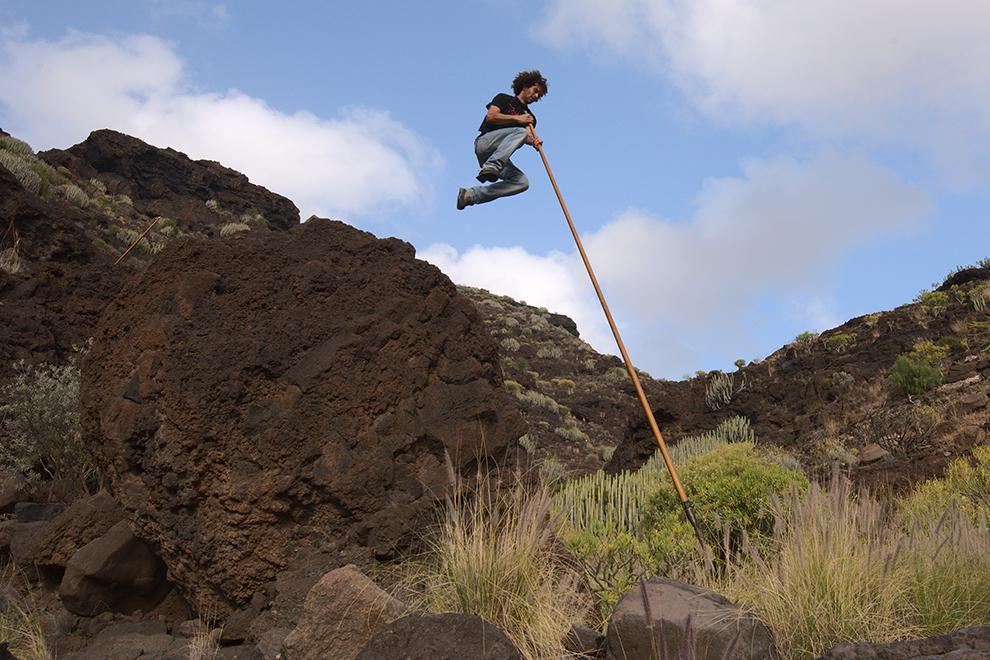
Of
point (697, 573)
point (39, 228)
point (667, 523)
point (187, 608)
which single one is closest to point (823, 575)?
point (697, 573)

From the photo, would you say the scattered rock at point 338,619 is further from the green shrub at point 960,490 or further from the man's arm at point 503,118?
the green shrub at point 960,490

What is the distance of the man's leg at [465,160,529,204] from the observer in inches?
287

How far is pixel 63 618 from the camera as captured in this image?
6.67 meters

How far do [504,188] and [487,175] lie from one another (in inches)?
7.8

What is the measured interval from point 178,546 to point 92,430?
158cm

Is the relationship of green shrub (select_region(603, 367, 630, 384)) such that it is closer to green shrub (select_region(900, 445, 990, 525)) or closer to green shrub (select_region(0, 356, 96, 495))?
green shrub (select_region(900, 445, 990, 525))

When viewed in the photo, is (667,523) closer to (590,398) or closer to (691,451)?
(691,451)

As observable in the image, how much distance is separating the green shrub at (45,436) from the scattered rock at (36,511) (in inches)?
41.5

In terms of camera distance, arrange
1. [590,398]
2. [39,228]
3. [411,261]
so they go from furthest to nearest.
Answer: [590,398] < [39,228] < [411,261]

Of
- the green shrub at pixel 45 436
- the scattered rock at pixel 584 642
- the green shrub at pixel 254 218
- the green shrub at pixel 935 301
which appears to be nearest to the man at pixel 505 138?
the scattered rock at pixel 584 642

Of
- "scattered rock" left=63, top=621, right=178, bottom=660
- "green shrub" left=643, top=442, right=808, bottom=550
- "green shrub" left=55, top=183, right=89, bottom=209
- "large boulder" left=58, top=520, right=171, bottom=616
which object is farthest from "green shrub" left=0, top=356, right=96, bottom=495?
"green shrub" left=55, top=183, right=89, bottom=209

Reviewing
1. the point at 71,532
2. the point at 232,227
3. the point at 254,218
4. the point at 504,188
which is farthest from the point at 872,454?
the point at 254,218

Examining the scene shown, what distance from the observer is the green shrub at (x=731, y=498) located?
8430 mm

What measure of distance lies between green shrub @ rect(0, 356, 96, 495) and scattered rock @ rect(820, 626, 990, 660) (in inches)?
360
